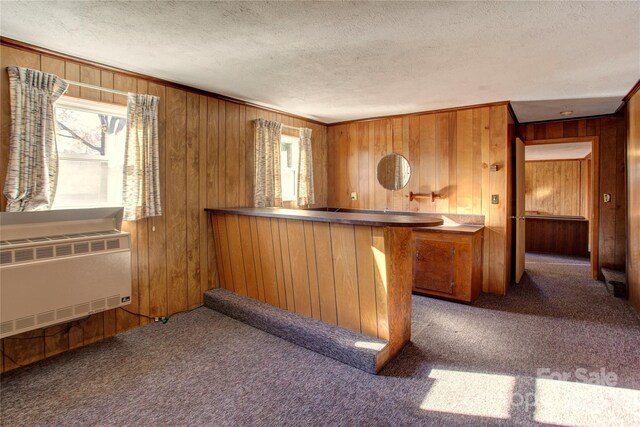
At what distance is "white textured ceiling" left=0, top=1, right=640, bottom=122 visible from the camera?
6.16 ft

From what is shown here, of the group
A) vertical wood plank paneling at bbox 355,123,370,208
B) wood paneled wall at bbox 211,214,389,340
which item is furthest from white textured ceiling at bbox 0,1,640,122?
vertical wood plank paneling at bbox 355,123,370,208

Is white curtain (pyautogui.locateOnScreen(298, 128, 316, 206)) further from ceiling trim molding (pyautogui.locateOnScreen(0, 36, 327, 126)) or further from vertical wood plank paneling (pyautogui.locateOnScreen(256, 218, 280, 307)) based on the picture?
vertical wood plank paneling (pyautogui.locateOnScreen(256, 218, 280, 307))

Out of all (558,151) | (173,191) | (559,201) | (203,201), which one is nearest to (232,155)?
(203,201)

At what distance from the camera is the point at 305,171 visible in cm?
455

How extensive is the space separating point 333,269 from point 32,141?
2293mm

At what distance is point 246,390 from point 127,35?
240 cm

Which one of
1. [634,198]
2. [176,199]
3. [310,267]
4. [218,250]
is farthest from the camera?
[218,250]

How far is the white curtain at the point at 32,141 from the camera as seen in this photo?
222 cm

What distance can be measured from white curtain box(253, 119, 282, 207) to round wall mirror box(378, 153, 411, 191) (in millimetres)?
1522

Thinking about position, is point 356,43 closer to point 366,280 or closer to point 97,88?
point 366,280

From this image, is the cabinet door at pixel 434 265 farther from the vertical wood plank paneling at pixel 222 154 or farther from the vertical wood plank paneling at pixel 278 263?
the vertical wood plank paneling at pixel 222 154

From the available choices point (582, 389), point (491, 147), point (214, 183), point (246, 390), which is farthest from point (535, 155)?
point (246, 390)

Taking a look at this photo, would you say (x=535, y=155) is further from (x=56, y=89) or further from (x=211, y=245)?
(x=56, y=89)

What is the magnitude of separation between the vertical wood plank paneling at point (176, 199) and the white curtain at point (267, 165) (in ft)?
2.81
